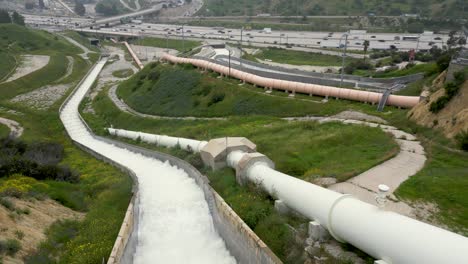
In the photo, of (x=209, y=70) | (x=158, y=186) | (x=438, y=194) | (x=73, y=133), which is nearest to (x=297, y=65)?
(x=209, y=70)

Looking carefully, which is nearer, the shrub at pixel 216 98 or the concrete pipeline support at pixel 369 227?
the concrete pipeline support at pixel 369 227

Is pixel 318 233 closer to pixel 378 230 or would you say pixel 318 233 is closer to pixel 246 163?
pixel 378 230

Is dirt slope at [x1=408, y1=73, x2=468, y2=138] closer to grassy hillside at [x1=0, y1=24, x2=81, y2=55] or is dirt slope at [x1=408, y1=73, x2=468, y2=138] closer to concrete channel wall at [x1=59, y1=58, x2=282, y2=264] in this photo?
concrete channel wall at [x1=59, y1=58, x2=282, y2=264]

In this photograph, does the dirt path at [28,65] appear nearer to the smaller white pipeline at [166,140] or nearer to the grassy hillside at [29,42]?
the grassy hillside at [29,42]

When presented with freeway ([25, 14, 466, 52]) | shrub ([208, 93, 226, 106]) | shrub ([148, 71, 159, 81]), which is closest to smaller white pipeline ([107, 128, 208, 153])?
shrub ([208, 93, 226, 106])

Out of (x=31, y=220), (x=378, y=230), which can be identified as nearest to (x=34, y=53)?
(x=31, y=220)

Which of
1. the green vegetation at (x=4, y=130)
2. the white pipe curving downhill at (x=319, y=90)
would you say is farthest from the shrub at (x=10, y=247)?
the green vegetation at (x=4, y=130)
